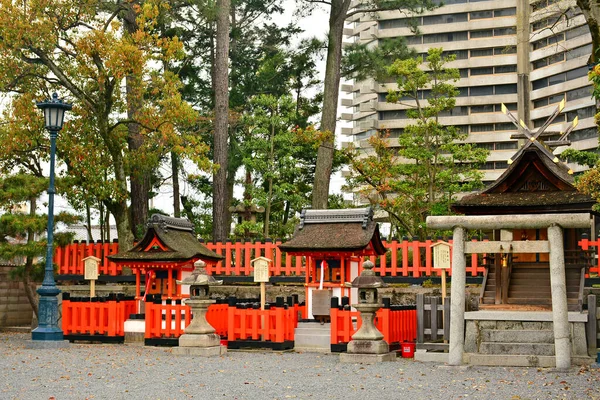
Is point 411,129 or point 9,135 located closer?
point 9,135

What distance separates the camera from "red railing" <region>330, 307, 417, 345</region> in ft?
52.8

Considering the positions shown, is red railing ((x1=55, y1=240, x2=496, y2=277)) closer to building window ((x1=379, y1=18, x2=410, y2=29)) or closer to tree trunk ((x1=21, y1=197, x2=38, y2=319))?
tree trunk ((x1=21, y1=197, x2=38, y2=319))

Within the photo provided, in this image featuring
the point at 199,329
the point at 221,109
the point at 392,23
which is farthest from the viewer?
the point at 392,23

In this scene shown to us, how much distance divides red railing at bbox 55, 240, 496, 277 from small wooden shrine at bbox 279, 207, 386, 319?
6.27 feet

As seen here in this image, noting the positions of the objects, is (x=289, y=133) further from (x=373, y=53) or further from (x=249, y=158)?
(x=373, y=53)

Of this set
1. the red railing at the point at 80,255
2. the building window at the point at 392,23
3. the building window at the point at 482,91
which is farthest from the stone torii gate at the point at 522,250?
the building window at the point at 392,23

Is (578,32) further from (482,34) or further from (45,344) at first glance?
(45,344)

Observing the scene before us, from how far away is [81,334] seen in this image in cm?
1867

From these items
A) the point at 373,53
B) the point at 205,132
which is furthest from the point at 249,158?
the point at 373,53

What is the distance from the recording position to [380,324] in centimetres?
1597

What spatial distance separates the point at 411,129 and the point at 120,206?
11.5 metres

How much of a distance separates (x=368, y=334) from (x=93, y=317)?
7.11 m

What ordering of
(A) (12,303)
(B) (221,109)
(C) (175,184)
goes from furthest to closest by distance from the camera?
(C) (175,184), (B) (221,109), (A) (12,303)

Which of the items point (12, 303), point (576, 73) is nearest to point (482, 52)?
point (576, 73)
